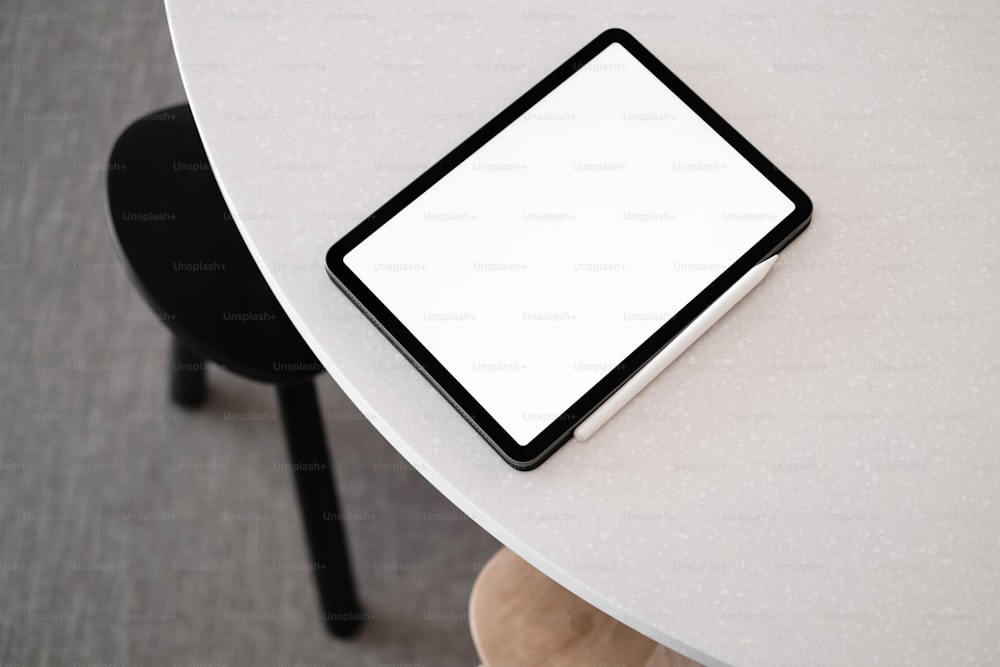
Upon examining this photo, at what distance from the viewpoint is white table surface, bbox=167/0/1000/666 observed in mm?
619

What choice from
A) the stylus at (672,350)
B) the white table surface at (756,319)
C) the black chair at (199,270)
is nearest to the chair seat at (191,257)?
the black chair at (199,270)

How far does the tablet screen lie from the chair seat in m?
0.37

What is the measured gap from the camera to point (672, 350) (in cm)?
64

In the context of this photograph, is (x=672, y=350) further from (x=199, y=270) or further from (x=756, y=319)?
(x=199, y=270)

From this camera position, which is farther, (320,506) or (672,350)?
(320,506)

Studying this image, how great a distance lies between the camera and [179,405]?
1.50 meters

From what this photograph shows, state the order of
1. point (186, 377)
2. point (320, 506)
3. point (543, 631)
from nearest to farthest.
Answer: point (543, 631)
point (320, 506)
point (186, 377)

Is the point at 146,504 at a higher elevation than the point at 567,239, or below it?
below

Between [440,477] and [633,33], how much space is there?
1.34ft

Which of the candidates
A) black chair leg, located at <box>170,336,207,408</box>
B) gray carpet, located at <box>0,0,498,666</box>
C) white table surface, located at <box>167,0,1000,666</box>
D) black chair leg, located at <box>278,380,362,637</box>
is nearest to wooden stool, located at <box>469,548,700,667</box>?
white table surface, located at <box>167,0,1000,666</box>

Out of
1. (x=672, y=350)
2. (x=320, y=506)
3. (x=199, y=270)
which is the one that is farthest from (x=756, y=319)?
(x=320, y=506)

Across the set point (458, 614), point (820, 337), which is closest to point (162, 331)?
point (458, 614)

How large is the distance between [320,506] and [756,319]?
2.49 ft

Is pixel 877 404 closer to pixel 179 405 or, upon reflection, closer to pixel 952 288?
pixel 952 288
